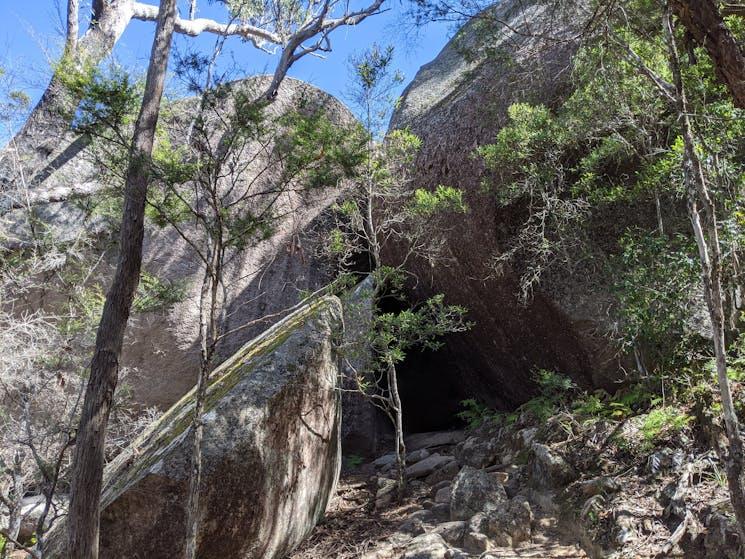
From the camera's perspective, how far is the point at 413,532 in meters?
6.38

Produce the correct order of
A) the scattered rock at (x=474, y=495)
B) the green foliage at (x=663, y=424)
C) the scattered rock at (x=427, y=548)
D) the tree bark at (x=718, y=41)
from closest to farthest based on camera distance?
1. the tree bark at (x=718, y=41)
2. the scattered rock at (x=427, y=548)
3. the green foliage at (x=663, y=424)
4. the scattered rock at (x=474, y=495)

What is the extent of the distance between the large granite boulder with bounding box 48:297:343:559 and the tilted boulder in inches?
106

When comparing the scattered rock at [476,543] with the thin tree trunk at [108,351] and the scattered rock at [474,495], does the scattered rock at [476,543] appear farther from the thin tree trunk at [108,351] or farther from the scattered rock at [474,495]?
the thin tree trunk at [108,351]

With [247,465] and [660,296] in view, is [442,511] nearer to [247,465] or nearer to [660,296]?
[247,465]

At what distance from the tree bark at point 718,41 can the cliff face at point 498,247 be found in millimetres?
2121

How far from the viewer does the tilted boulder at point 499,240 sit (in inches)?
293

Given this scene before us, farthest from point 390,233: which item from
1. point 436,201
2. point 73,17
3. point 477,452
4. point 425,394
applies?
point 73,17

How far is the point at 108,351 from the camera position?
220 inches

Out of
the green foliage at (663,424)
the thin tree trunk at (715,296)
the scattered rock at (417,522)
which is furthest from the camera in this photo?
the scattered rock at (417,522)

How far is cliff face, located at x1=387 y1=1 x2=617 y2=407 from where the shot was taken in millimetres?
7527

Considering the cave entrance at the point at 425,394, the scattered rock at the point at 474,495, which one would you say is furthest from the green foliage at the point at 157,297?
the cave entrance at the point at 425,394

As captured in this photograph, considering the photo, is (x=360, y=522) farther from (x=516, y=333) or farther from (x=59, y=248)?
(x=59, y=248)

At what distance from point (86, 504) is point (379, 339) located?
10.6 feet

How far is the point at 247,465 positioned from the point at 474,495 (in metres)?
2.31
